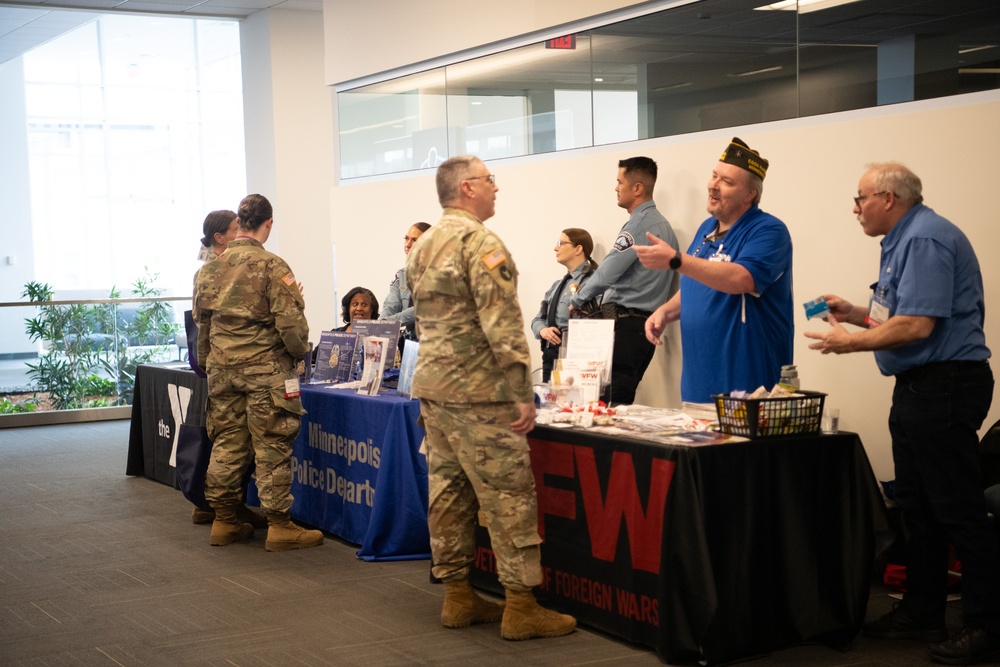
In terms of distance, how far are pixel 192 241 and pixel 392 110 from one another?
10720mm

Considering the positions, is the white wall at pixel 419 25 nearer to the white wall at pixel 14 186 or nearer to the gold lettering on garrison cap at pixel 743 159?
the gold lettering on garrison cap at pixel 743 159

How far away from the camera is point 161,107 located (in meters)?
16.6

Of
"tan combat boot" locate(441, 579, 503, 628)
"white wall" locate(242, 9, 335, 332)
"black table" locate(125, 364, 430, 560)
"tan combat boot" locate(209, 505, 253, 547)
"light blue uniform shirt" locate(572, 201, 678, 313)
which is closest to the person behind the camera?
"tan combat boot" locate(441, 579, 503, 628)

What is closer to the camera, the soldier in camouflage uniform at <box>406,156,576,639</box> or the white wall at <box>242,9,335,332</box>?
the soldier in camouflage uniform at <box>406,156,576,639</box>

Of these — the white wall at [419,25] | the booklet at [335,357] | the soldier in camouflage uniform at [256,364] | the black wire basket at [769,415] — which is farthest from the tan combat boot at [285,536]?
the white wall at [419,25]

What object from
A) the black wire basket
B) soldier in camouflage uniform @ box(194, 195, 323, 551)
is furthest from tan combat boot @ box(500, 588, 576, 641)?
soldier in camouflage uniform @ box(194, 195, 323, 551)

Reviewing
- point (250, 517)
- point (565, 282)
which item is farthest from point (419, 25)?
point (250, 517)

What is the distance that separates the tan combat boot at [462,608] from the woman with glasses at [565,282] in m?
2.04

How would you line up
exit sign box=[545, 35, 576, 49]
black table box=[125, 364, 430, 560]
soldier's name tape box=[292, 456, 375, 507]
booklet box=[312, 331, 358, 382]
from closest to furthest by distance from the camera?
black table box=[125, 364, 430, 560]
soldier's name tape box=[292, 456, 375, 507]
booklet box=[312, 331, 358, 382]
exit sign box=[545, 35, 576, 49]

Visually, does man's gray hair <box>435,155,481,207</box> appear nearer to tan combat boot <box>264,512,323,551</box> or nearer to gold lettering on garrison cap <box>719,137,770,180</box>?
gold lettering on garrison cap <box>719,137,770,180</box>

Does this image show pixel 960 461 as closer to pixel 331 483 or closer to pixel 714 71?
pixel 714 71

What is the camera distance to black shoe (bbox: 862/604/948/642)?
11.0 ft

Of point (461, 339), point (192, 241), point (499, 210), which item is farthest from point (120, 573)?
point (192, 241)

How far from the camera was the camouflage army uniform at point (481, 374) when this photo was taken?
331 centimetres
